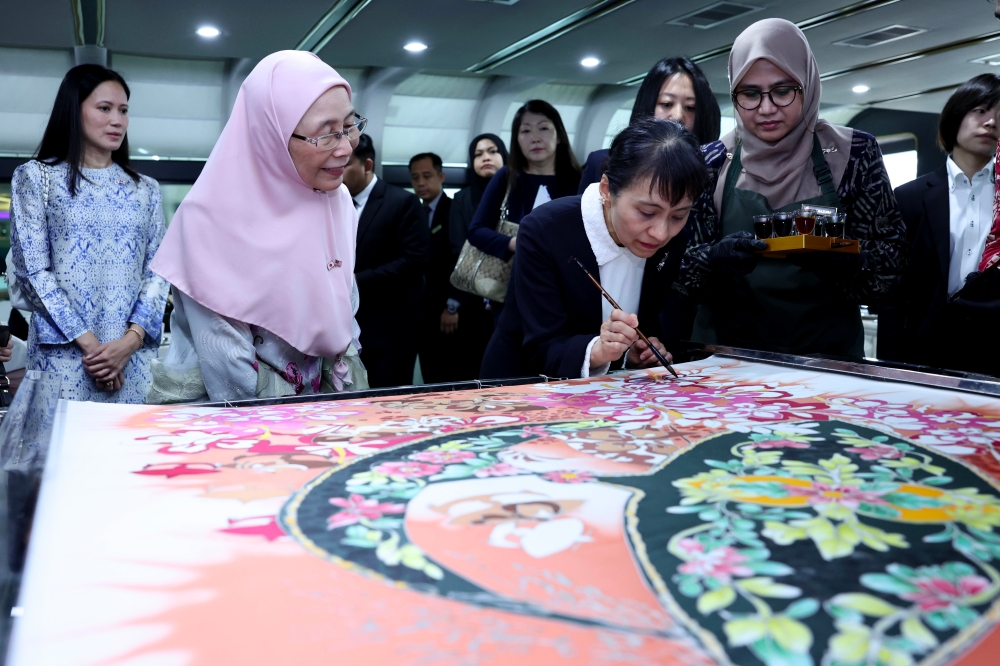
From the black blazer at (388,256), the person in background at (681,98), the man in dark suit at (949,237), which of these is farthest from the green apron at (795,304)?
the black blazer at (388,256)

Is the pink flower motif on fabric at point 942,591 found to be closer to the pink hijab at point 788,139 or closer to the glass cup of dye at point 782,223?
the glass cup of dye at point 782,223

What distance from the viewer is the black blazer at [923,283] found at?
2.89m

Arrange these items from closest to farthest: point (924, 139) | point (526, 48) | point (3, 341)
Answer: point (3, 341), point (526, 48), point (924, 139)

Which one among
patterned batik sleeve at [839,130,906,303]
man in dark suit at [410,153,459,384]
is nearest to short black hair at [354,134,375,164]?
man in dark suit at [410,153,459,384]

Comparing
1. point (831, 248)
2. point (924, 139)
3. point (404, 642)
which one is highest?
point (924, 139)

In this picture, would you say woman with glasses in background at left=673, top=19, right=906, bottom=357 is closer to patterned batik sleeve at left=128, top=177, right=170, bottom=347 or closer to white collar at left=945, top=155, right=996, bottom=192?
white collar at left=945, top=155, right=996, bottom=192

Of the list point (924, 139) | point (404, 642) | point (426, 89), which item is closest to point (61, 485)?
point (404, 642)

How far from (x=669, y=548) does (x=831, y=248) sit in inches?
52.8

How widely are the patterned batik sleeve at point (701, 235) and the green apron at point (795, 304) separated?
0.24 feet

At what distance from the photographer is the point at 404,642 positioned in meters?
0.63

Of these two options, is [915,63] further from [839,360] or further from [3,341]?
[3,341]

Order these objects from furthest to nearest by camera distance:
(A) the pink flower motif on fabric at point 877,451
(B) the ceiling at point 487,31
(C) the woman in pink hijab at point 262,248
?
(B) the ceiling at point 487,31, (C) the woman in pink hijab at point 262,248, (A) the pink flower motif on fabric at point 877,451

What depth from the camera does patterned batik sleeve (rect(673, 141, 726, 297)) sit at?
2.14 meters

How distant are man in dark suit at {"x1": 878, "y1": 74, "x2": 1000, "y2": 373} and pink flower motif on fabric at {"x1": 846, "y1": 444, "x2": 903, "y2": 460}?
1.84 metres
